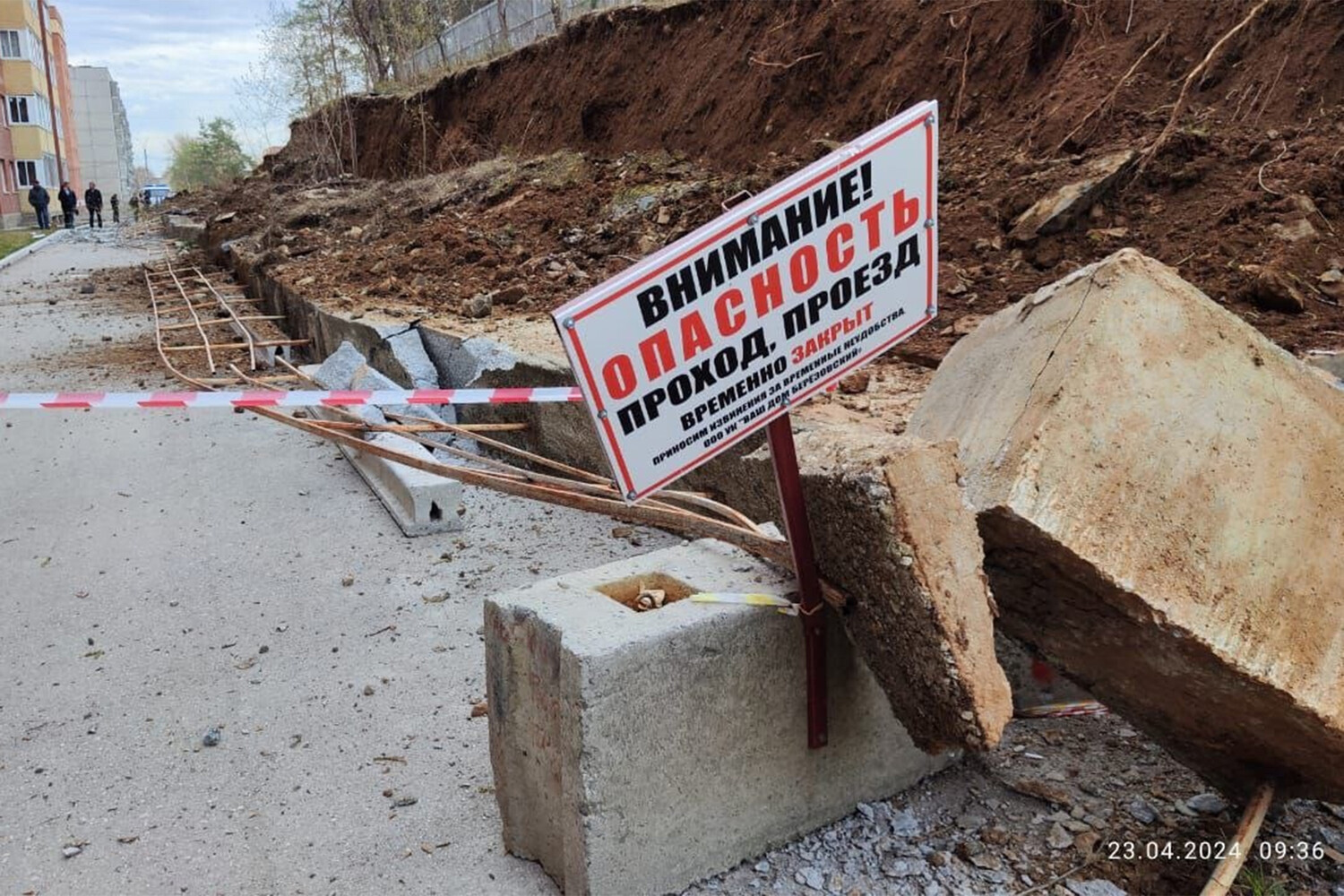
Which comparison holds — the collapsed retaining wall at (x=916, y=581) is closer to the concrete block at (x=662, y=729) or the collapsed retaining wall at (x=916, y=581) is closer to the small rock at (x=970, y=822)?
the concrete block at (x=662, y=729)

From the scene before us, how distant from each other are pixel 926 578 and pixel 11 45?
65.4 metres

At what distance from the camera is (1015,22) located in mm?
8227

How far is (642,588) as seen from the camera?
269 centimetres

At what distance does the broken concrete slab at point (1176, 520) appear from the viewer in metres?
2.12

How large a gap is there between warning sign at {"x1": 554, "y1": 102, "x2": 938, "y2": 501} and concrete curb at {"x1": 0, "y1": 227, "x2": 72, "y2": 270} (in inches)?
964

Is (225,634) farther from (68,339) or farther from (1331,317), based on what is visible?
(68,339)

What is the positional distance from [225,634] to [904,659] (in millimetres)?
3070

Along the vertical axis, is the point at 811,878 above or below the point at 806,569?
below

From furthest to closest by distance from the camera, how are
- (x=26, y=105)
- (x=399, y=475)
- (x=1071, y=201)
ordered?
(x=26, y=105), (x=1071, y=201), (x=399, y=475)

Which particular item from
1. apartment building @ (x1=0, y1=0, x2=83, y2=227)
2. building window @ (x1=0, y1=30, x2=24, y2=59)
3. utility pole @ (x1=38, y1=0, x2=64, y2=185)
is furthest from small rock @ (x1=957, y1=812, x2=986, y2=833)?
building window @ (x1=0, y1=30, x2=24, y2=59)

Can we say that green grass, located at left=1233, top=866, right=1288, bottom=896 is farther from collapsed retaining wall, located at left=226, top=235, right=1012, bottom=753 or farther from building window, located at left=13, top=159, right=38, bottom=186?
building window, located at left=13, top=159, right=38, bottom=186

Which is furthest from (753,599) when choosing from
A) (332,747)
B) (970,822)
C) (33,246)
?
(33,246)

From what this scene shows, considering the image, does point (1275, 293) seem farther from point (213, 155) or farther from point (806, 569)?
point (213, 155)
